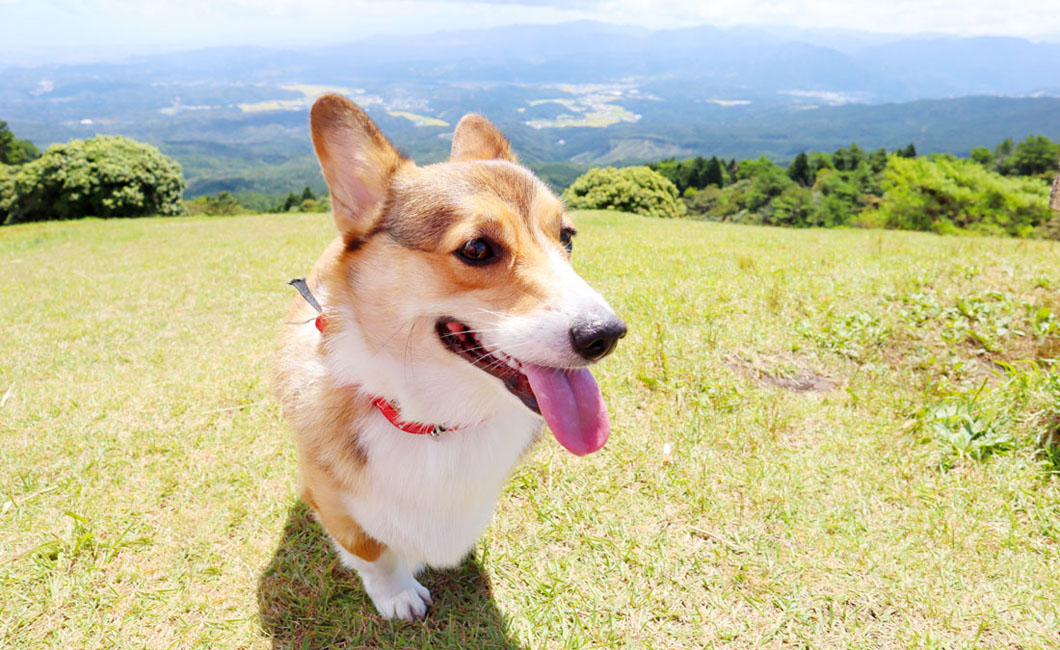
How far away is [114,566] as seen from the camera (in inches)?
105

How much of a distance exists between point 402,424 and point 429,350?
0.38 metres

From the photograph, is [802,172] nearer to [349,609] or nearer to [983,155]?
[983,155]

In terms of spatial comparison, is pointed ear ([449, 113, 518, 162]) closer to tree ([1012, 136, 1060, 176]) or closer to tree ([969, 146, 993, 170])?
tree ([1012, 136, 1060, 176])

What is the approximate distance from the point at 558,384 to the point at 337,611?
167 centimetres

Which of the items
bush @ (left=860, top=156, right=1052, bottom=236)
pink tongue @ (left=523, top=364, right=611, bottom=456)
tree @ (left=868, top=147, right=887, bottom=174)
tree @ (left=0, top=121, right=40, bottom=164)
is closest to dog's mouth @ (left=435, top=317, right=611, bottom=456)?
pink tongue @ (left=523, top=364, right=611, bottom=456)

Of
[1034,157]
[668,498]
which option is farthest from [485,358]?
[1034,157]

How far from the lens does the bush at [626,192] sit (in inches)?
1073

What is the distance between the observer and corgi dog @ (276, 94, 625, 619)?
5.87 ft

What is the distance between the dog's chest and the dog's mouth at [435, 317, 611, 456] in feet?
1.33

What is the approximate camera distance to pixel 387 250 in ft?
6.31

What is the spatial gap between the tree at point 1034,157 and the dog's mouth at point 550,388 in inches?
2409

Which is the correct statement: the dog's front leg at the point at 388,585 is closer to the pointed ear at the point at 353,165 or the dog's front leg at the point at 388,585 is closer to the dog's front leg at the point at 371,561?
the dog's front leg at the point at 371,561

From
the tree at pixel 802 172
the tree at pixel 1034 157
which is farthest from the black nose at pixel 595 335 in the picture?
the tree at pixel 802 172

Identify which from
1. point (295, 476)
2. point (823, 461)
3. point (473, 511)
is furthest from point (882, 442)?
point (295, 476)
